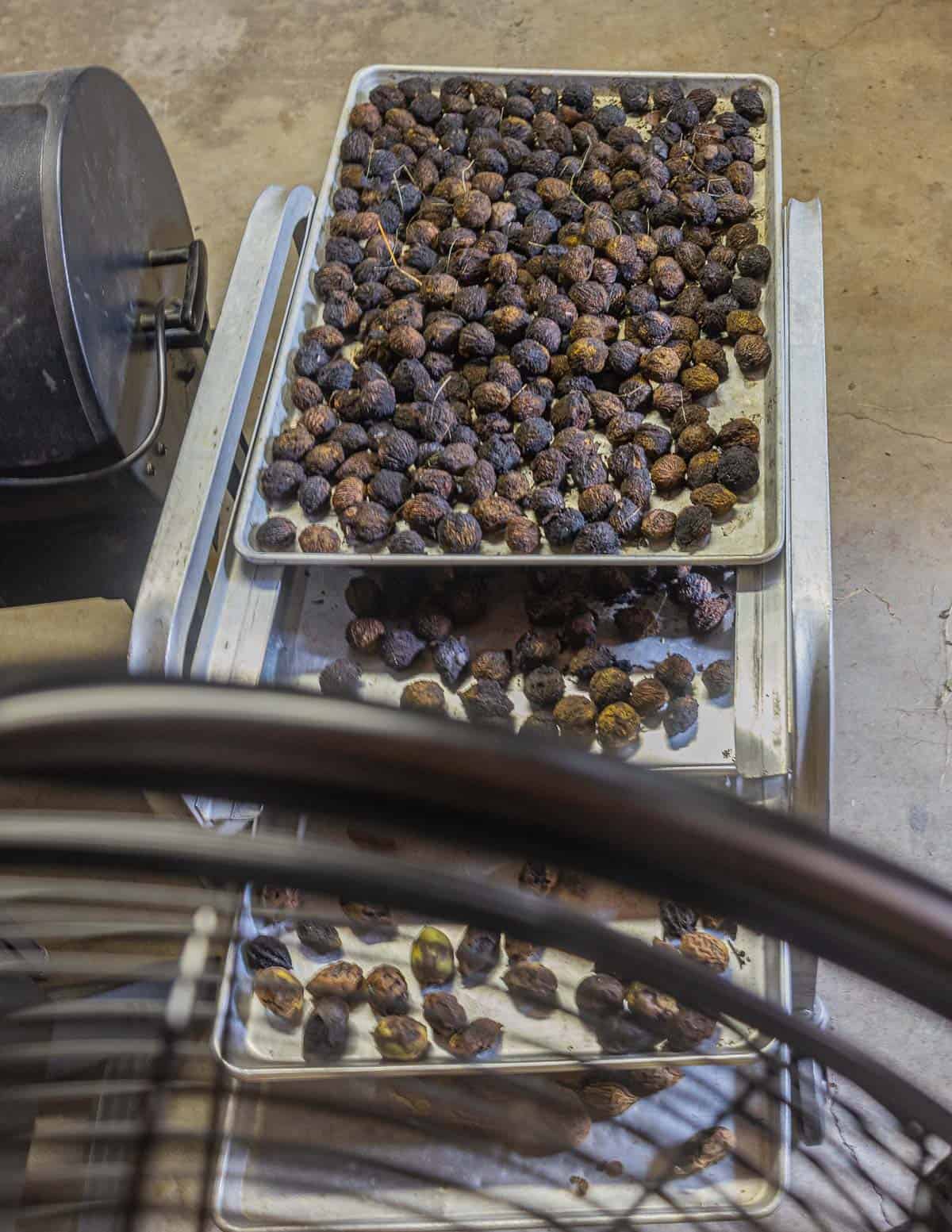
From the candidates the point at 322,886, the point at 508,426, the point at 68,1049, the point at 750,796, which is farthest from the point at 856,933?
the point at 508,426

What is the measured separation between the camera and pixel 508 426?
1.41m

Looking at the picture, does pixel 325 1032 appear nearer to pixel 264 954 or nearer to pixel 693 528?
pixel 264 954

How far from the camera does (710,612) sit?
51.6 inches

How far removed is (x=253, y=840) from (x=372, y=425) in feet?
3.73

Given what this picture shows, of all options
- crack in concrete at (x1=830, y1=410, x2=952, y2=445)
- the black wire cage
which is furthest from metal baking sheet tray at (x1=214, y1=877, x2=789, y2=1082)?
crack in concrete at (x1=830, y1=410, x2=952, y2=445)

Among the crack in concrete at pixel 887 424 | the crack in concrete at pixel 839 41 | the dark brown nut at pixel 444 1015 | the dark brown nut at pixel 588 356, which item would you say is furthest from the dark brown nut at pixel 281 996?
the crack in concrete at pixel 839 41

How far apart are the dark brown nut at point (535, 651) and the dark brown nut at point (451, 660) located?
69mm

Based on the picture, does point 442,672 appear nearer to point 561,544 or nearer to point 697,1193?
point 561,544

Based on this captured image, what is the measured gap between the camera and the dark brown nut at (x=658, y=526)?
1.27m

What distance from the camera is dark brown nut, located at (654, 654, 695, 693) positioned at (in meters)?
1.26

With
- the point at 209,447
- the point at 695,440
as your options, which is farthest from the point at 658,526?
the point at 209,447

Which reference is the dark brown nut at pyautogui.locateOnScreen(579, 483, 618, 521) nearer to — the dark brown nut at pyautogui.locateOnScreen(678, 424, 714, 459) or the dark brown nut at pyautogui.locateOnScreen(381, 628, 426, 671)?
the dark brown nut at pyautogui.locateOnScreen(678, 424, 714, 459)

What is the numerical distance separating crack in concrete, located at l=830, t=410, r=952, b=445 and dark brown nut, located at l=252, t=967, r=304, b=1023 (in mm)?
1478

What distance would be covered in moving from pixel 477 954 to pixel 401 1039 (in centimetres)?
12
